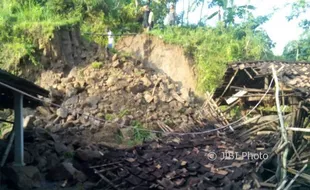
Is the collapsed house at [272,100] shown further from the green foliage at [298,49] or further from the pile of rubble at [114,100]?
the green foliage at [298,49]

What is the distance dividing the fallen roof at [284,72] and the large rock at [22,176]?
22.6 ft

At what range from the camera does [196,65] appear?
18.9m

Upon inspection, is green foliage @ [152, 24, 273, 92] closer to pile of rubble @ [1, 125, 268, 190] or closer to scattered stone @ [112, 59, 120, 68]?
scattered stone @ [112, 59, 120, 68]

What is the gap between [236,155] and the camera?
10.9 m

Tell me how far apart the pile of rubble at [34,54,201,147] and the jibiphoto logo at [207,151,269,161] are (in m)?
2.59

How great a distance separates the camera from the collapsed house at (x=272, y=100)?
10906mm

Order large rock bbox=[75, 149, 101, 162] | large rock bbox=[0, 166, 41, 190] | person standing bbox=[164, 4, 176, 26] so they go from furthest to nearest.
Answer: person standing bbox=[164, 4, 176, 26], large rock bbox=[75, 149, 101, 162], large rock bbox=[0, 166, 41, 190]

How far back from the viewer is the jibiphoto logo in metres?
10.8

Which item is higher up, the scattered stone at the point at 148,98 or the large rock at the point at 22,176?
the scattered stone at the point at 148,98

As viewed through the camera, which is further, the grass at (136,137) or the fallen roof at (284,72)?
the grass at (136,137)

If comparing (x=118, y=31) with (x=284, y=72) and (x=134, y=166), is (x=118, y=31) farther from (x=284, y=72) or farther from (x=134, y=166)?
(x=134, y=166)

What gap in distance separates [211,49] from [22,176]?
1258 centimetres

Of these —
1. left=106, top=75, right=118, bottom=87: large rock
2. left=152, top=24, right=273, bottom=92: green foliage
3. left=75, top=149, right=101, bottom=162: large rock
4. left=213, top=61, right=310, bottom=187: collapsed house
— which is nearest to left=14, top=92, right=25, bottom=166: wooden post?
left=75, top=149, right=101, bottom=162: large rock

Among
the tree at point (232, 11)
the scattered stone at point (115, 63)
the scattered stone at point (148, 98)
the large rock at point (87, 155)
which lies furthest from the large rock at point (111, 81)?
the tree at point (232, 11)
